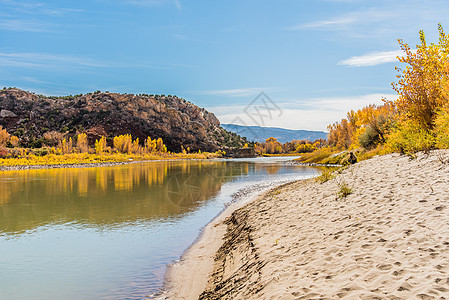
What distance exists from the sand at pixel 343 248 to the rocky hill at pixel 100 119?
135390 mm

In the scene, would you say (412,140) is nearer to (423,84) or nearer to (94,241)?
(423,84)

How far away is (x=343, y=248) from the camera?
19.7 ft

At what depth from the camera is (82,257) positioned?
9.57 metres

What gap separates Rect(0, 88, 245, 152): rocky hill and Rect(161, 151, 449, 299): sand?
135 meters

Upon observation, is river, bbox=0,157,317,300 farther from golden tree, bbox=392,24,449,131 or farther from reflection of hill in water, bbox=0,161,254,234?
golden tree, bbox=392,24,449,131

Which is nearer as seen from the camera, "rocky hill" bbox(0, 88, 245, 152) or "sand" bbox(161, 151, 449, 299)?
"sand" bbox(161, 151, 449, 299)

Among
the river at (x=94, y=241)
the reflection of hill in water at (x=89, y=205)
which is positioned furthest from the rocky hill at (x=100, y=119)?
the river at (x=94, y=241)

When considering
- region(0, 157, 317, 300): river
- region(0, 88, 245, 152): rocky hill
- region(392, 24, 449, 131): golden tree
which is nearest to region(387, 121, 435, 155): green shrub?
region(392, 24, 449, 131): golden tree

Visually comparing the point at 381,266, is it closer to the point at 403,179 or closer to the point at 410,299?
the point at 410,299

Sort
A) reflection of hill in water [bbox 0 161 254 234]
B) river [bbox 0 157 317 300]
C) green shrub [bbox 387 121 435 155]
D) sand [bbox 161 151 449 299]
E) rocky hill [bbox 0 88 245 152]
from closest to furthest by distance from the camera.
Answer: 1. sand [bbox 161 151 449 299]
2. river [bbox 0 157 317 300]
3. green shrub [bbox 387 121 435 155]
4. reflection of hill in water [bbox 0 161 254 234]
5. rocky hill [bbox 0 88 245 152]

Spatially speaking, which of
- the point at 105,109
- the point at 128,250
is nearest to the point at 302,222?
the point at 128,250

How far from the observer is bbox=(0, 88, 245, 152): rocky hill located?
452ft

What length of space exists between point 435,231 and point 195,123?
595ft

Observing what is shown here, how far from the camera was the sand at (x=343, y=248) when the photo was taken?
4461mm
